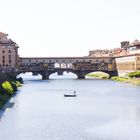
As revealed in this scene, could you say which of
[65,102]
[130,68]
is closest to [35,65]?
[130,68]

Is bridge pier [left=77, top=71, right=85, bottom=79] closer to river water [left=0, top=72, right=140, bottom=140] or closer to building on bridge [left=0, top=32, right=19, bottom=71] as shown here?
building on bridge [left=0, top=32, right=19, bottom=71]

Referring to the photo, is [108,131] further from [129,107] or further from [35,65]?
[35,65]

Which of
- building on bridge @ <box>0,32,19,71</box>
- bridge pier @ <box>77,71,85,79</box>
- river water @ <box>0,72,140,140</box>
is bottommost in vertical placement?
river water @ <box>0,72,140,140</box>

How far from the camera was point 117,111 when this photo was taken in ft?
146

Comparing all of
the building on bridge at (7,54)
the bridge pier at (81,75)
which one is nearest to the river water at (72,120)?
the bridge pier at (81,75)

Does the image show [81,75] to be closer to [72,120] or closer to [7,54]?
[7,54]

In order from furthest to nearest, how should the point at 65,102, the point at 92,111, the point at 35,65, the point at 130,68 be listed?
the point at 35,65
the point at 130,68
the point at 65,102
the point at 92,111

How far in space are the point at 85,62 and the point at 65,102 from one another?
7763 centimetres

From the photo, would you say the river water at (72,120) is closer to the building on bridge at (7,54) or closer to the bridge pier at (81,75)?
the bridge pier at (81,75)

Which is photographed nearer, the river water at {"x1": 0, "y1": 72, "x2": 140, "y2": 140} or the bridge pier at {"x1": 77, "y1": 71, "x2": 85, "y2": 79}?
the river water at {"x1": 0, "y1": 72, "x2": 140, "y2": 140}

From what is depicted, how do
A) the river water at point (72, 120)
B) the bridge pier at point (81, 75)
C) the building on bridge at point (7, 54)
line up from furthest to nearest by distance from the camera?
1. the building on bridge at point (7, 54)
2. the bridge pier at point (81, 75)
3. the river water at point (72, 120)

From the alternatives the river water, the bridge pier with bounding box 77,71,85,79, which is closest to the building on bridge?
the bridge pier with bounding box 77,71,85,79

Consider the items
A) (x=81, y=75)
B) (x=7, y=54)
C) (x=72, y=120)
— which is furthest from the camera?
(x=7, y=54)

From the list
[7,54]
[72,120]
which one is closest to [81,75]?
[7,54]
